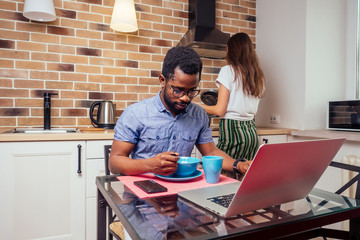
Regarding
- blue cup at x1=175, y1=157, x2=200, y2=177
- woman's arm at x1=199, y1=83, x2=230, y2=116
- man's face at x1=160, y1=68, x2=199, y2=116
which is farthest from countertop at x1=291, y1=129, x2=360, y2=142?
blue cup at x1=175, y1=157, x2=200, y2=177

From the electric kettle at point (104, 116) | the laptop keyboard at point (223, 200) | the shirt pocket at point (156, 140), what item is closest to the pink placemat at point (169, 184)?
the laptop keyboard at point (223, 200)

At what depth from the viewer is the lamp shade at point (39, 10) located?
195cm

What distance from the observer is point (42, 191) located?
1.69m

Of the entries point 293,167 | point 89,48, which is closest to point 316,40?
point 89,48

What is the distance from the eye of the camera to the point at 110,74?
2361mm

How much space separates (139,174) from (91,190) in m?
0.94

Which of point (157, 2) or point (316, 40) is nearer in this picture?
point (316, 40)

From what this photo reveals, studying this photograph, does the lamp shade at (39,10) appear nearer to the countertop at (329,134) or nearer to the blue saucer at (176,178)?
the blue saucer at (176,178)

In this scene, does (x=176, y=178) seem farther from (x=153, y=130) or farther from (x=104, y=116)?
Result: (x=104, y=116)

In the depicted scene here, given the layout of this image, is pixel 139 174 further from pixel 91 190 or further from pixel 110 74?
pixel 110 74

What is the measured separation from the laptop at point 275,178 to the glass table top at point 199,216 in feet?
0.08

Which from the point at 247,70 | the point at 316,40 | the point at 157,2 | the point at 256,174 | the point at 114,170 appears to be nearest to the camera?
the point at 256,174

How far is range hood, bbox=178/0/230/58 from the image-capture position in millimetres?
2371

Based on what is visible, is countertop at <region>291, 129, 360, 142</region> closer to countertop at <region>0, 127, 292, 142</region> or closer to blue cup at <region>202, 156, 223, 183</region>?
blue cup at <region>202, 156, 223, 183</region>
